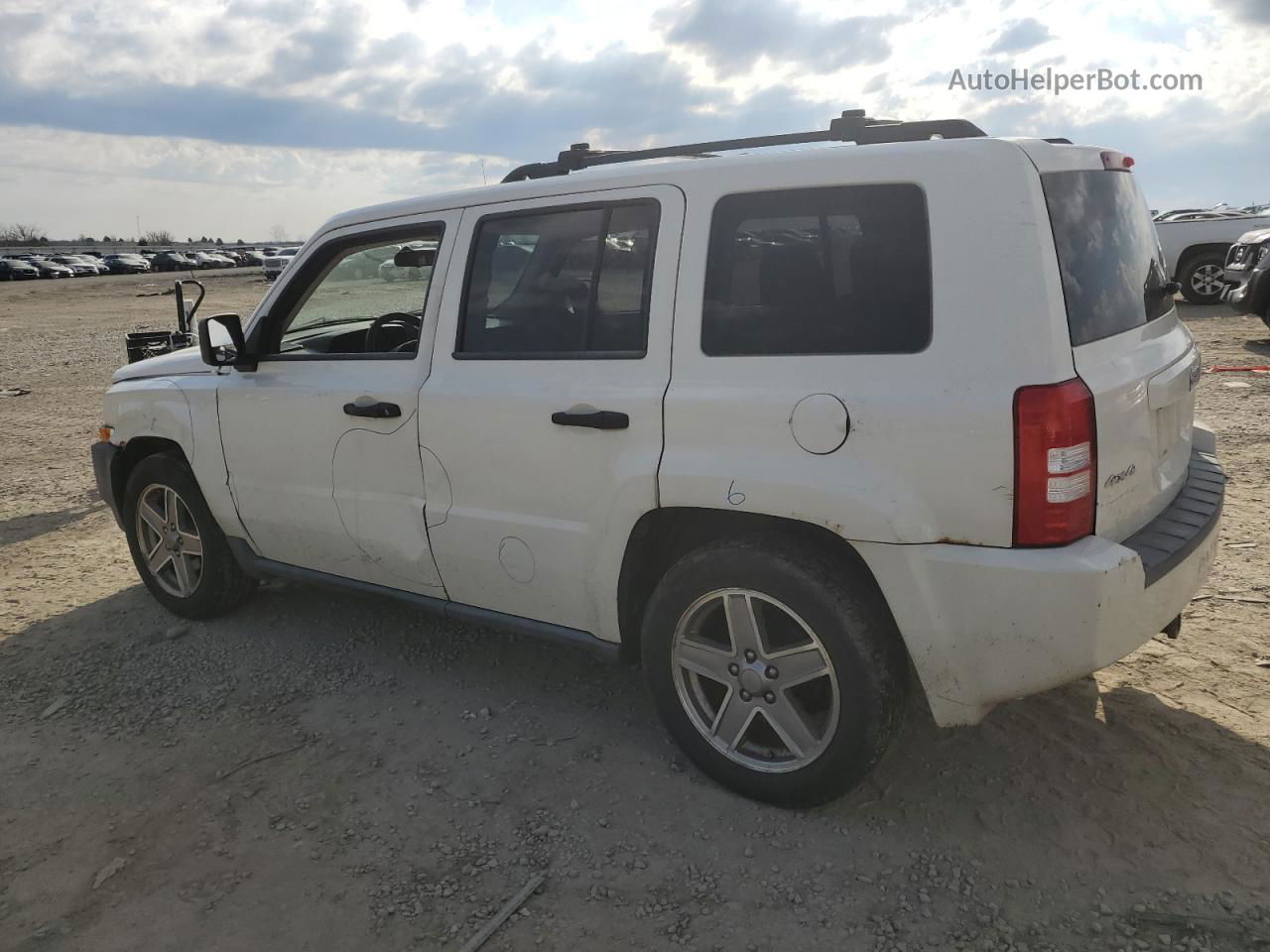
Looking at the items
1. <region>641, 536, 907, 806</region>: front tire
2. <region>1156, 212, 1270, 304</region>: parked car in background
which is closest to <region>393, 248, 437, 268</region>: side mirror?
<region>641, 536, 907, 806</region>: front tire

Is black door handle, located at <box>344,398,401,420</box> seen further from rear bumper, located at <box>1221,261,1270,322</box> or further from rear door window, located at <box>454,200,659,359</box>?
rear bumper, located at <box>1221,261,1270,322</box>

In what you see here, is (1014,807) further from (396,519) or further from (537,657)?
(396,519)

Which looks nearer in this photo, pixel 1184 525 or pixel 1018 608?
pixel 1018 608

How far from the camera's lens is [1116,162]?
3.00 meters

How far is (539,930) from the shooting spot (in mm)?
2594

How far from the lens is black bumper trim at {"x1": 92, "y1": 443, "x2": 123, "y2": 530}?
4.86m

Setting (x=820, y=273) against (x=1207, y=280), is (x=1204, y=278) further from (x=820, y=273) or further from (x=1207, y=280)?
(x=820, y=273)

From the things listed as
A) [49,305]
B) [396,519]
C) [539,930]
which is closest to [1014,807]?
[539,930]

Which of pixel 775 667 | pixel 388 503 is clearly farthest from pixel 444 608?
pixel 775 667

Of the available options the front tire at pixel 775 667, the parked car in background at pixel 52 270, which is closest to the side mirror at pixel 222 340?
the front tire at pixel 775 667

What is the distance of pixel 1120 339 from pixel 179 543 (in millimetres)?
4145

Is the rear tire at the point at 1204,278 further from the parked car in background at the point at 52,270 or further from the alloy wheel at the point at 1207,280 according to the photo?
the parked car in background at the point at 52,270

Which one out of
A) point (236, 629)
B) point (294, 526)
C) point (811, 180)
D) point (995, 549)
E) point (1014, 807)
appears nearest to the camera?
point (995, 549)

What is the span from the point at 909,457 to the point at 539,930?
159 centimetres
